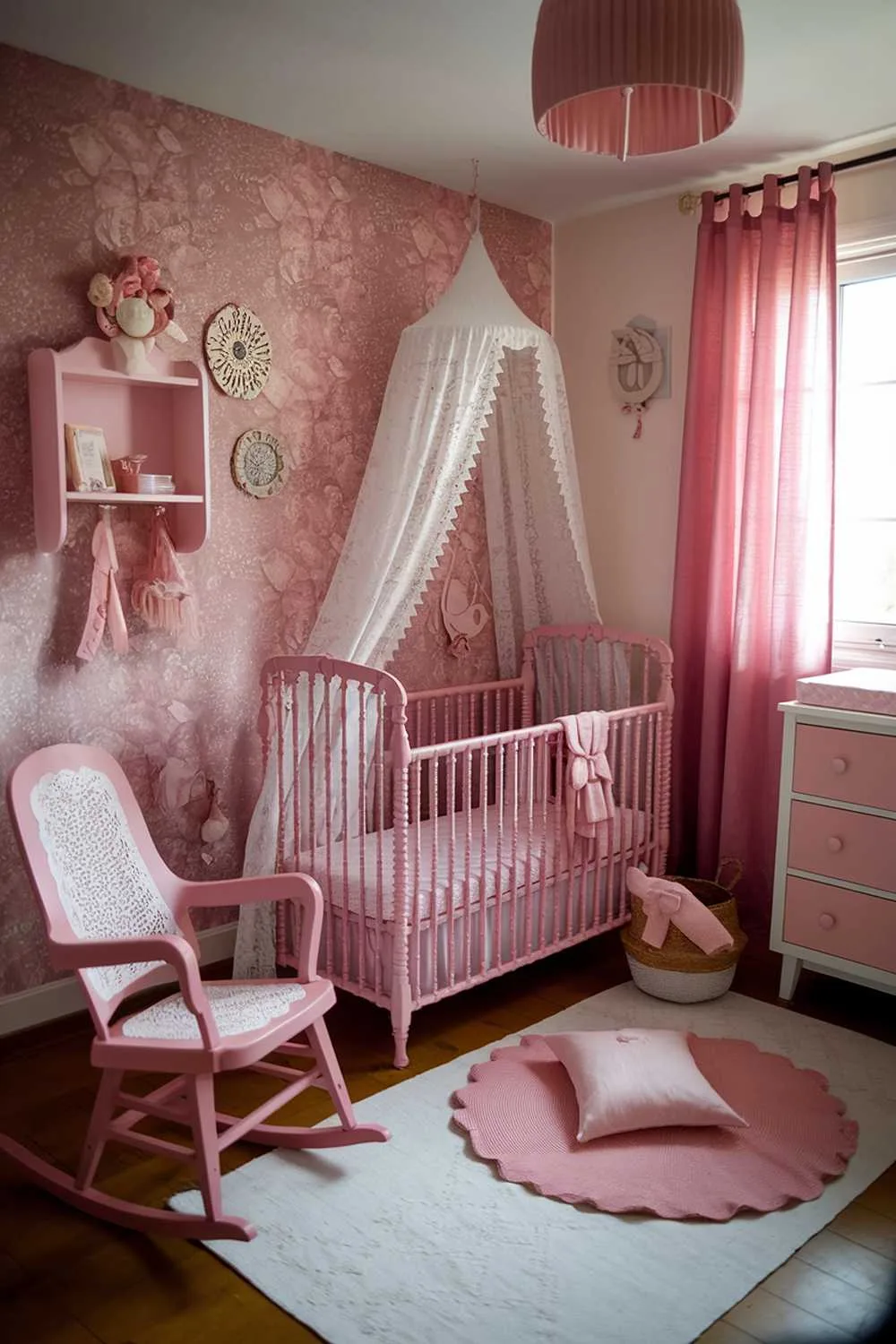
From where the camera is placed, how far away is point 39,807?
2473mm

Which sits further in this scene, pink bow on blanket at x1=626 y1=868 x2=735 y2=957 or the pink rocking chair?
pink bow on blanket at x1=626 y1=868 x2=735 y2=957

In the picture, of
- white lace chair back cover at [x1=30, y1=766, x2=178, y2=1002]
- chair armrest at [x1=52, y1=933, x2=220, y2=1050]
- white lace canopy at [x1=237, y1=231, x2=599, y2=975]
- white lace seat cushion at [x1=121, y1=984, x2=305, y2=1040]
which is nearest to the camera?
chair armrest at [x1=52, y1=933, x2=220, y2=1050]

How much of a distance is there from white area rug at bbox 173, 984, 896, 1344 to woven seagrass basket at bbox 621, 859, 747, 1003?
0.64 metres

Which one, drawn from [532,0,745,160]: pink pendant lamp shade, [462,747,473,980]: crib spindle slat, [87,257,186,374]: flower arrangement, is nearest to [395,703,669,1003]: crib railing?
[462,747,473,980]: crib spindle slat

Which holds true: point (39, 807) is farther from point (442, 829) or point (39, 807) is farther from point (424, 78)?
point (424, 78)

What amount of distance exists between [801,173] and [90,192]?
2.13 m

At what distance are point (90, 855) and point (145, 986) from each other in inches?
13.1

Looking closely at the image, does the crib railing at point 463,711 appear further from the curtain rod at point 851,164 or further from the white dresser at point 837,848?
the curtain rod at point 851,164

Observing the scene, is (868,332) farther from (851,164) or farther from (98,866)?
(98,866)

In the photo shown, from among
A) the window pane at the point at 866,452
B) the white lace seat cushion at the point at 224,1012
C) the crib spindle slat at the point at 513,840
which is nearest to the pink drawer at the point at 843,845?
the crib spindle slat at the point at 513,840

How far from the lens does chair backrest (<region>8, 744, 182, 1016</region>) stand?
7.82ft

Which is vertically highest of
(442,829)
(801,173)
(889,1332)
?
(801,173)

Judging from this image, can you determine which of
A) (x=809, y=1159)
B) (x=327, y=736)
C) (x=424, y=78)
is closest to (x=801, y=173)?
(x=424, y=78)

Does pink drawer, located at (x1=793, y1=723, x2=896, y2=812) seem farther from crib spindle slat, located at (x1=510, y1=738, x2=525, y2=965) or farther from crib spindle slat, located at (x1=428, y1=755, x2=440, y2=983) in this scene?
crib spindle slat, located at (x1=428, y1=755, x2=440, y2=983)
